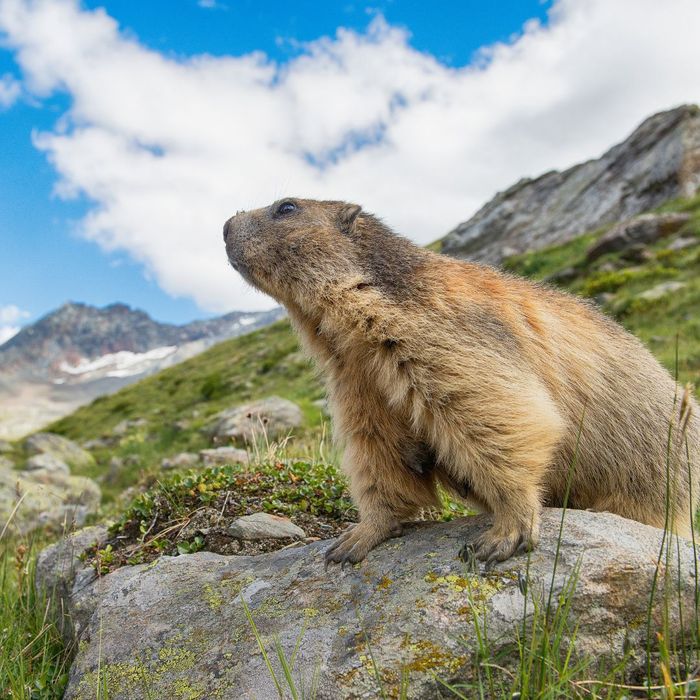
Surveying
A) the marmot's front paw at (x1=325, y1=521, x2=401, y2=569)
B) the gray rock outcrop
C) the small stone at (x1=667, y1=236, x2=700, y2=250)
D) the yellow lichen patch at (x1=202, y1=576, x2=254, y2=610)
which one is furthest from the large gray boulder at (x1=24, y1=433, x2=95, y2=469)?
the small stone at (x1=667, y1=236, x2=700, y2=250)

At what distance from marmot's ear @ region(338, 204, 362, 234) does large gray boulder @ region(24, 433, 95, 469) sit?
78.8ft

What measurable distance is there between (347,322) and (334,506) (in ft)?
7.24

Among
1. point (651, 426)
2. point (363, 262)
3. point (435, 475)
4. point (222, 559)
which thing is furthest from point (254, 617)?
point (651, 426)

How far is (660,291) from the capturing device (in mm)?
20203

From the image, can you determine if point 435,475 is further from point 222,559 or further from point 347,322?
point 222,559

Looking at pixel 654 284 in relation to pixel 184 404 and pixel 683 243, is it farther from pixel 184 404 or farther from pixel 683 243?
pixel 184 404

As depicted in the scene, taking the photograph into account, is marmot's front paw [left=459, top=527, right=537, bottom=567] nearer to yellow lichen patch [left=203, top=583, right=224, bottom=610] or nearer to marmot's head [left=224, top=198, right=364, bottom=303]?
yellow lichen patch [left=203, top=583, right=224, bottom=610]

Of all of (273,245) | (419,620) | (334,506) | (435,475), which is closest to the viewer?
(419,620)

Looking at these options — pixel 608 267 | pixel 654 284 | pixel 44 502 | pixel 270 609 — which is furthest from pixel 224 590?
pixel 608 267

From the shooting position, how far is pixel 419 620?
343 cm

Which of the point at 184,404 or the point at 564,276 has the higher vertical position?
the point at 564,276

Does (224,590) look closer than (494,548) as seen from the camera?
No

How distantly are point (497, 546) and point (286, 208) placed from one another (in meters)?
3.26

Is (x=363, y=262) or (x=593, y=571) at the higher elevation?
(x=363, y=262)
